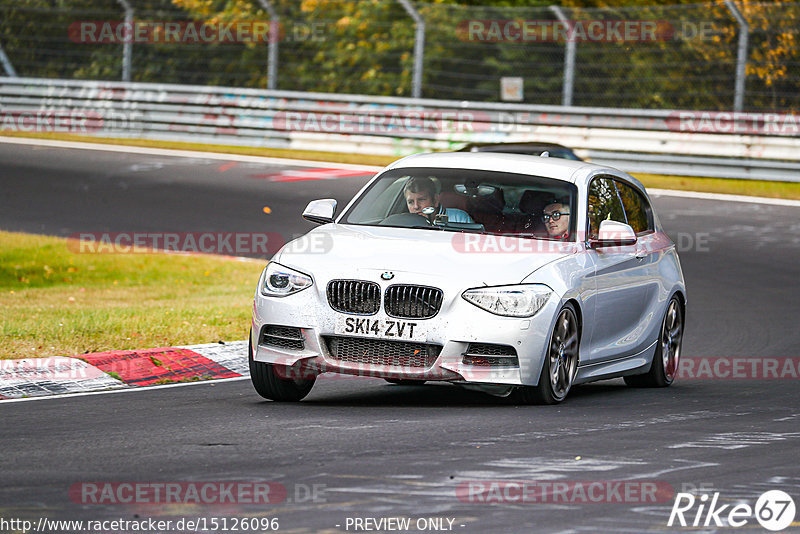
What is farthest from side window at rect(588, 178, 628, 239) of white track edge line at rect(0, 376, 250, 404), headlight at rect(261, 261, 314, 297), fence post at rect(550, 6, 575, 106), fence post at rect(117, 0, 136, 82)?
fence post at rect(117, 0, 136, 82)

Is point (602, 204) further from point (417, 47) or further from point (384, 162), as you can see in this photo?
point (417, 47)

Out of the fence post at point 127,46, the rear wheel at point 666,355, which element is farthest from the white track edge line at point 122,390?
the fence post at point 127,46

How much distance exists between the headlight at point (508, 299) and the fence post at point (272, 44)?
71.2 feet

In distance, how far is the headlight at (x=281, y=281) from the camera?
9.02m

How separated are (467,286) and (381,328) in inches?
22.2

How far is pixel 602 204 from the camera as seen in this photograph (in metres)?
10.5

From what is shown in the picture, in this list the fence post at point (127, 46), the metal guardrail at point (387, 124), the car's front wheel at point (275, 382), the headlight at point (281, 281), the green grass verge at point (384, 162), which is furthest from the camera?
the fence post at point (127, 46)

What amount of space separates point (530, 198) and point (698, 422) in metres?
2.04

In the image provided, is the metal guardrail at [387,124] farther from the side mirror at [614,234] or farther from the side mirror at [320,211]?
the side mirror at [320,211]

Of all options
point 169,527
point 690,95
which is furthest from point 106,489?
point 690,95

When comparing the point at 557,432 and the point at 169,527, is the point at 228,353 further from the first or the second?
the point at 169,527

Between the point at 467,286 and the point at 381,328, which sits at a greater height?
the point at 467,286

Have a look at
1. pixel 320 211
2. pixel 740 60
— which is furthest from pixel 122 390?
pixel 740 60

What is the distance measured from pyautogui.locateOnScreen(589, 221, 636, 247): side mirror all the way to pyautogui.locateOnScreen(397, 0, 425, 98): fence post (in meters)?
19.0
